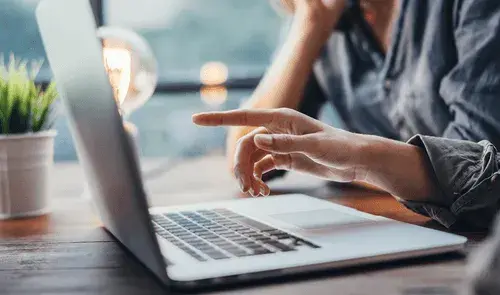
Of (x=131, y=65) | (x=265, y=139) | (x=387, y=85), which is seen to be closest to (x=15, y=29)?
(x=131, y=65)

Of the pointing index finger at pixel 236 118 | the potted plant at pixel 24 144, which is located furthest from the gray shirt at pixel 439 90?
the potted plant at pixel 24 144

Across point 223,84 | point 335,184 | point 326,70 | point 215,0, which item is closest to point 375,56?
point 326,70

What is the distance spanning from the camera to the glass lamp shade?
3.84 feet

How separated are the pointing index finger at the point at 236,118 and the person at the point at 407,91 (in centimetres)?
5

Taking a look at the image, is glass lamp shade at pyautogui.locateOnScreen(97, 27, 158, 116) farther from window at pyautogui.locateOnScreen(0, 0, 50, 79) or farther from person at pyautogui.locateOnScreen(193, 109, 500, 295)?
window at pyautogui.locateOnScreen(0, 0, 50, 79)

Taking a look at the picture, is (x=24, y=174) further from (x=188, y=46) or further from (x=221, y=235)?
(x=188, y=46)

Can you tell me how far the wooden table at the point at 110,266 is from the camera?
0.51 m

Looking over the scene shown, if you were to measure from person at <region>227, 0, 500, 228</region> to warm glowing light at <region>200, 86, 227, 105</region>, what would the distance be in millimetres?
635

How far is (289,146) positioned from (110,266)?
252 millimetres

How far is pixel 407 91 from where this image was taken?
1.17 metres

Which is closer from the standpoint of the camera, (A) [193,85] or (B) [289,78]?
(B) [289,78]

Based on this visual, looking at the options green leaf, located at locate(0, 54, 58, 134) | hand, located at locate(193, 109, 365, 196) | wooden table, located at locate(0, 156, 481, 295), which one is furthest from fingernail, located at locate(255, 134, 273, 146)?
green leaf, located at locate(0, 54, 58, 134)

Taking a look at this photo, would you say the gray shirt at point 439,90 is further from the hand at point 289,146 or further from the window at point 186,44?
the window at point 186,44

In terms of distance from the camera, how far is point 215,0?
2.46 m
